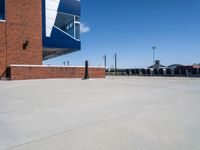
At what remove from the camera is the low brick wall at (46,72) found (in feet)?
55.4

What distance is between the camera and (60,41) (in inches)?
894

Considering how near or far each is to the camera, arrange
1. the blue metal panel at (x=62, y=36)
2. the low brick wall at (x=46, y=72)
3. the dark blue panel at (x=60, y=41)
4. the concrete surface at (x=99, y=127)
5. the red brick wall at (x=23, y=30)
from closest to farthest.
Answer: the concrete surface at (x=99, y=127)
the low brick wall at (x=46, y=72)
the red brick wall at (x=23, y=30)
the blue metal panel at (x=62, y=36)
the dark blue panel at (x=60, y=41)

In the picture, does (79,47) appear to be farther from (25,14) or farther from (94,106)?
(94,106)

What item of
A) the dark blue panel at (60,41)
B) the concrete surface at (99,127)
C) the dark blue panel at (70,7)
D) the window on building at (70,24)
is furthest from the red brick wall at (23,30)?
the concrete surface at (99,127)

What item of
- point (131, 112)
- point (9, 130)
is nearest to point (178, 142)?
point (131, 112)

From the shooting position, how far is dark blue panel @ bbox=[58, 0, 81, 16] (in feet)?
75.2

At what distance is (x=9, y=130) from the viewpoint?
12.9ft

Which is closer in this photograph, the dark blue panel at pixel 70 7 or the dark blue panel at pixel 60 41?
the dark blue panel at pixel 60 41

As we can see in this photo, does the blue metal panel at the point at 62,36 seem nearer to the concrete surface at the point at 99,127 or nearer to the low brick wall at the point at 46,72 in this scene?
the low brick wall at the point at 46,72

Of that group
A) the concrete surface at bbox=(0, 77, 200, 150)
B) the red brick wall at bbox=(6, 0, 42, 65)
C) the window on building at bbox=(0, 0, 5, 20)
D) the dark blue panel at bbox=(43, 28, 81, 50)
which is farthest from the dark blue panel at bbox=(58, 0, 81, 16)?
the concrete surface at bbox=(0, 77, 200, 150)

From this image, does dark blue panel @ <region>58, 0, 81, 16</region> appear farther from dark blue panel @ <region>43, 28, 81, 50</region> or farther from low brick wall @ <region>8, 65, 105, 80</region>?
low brick wall @ <region>8, 65, 105, 80</region>

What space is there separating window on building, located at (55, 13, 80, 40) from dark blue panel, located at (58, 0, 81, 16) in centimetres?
46

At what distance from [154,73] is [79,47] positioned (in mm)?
17278

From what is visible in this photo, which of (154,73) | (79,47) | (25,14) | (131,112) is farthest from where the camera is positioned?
(154,73)
